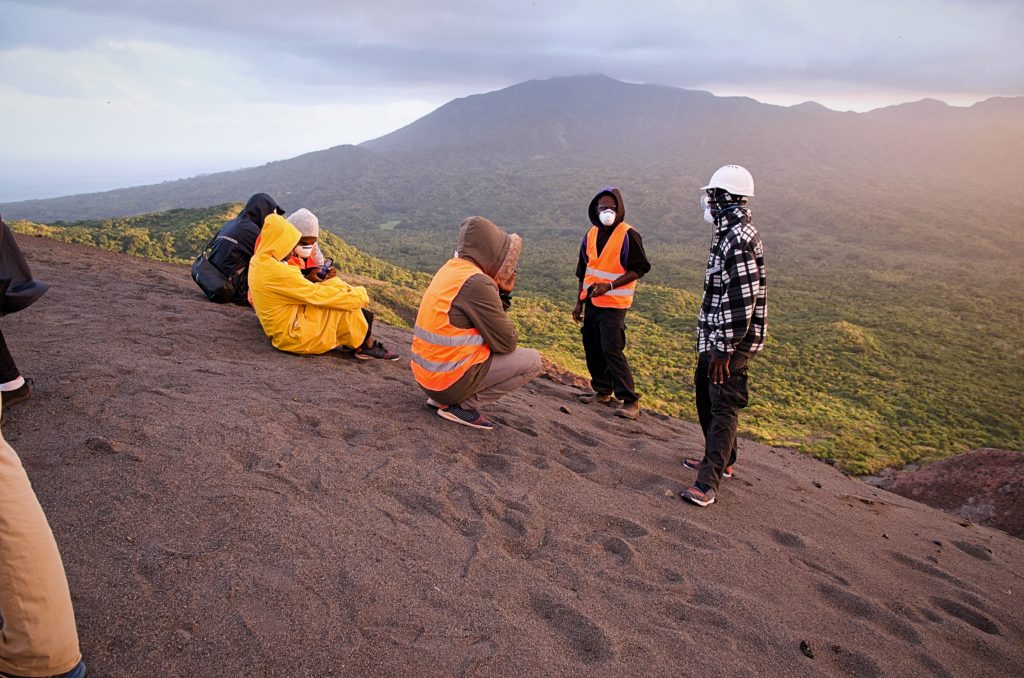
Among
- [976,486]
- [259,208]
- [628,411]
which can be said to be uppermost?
[259,208]

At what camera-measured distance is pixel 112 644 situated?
229 cm

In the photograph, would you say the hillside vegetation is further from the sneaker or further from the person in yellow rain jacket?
the sneaker

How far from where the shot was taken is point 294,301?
5.88 m

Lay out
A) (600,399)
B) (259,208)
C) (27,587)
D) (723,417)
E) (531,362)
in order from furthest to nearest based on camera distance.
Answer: (259,208) < (600,399) < (531,362) < (723,417) < (27,587)

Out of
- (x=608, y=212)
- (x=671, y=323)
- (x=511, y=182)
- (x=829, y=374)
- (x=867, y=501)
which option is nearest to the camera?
(x=867, y=501)

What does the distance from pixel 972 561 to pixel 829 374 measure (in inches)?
331

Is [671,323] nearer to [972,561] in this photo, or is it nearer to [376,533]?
[972,561]

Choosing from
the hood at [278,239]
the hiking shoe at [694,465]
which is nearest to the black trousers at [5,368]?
the hood at [278,239]

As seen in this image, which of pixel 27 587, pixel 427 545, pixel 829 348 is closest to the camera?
Result: pixel 27 587

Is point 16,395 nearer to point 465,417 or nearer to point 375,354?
point 465,417

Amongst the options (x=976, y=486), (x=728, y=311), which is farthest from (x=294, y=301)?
(x=976, y=486)

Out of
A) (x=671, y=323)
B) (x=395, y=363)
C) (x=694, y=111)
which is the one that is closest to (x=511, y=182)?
(x=671, y=323)

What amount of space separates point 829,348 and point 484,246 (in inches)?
480

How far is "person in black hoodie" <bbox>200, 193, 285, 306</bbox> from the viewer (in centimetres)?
747
